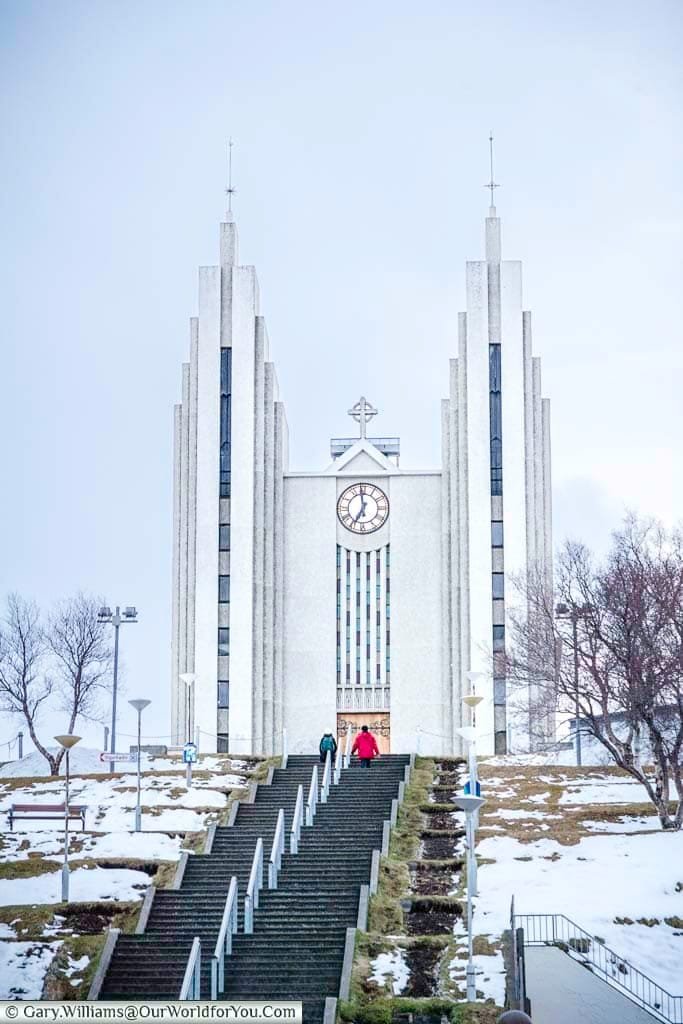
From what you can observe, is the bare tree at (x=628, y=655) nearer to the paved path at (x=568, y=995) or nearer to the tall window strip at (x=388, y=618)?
the paved path at (x=568, y=995)

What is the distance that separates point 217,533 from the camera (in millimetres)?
57469

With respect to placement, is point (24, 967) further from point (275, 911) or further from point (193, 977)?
point (275, 911)

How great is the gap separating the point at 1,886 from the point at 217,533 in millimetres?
26670

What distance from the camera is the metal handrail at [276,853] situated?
29953 millimetres

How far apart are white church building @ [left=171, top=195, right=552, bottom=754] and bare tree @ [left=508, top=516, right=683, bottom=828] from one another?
14827 mm

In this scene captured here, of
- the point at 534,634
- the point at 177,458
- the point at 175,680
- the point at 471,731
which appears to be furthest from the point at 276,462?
the point at 471,731

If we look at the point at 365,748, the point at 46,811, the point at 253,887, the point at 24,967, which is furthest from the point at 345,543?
the point at 24,967

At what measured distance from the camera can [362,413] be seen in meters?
60.4

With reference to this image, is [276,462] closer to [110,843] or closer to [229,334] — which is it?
[229,334]

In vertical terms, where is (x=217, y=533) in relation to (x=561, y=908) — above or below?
above

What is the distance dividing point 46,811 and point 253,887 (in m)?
9.19

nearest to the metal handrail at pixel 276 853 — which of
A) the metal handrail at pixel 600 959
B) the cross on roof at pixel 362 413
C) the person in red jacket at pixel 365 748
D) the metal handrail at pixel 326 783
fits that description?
the metal handrail at pixel 326 783

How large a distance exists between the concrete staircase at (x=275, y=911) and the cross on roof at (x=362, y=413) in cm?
2530

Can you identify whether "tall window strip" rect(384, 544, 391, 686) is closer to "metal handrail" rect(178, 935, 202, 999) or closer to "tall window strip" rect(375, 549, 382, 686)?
"tall window strip" rect(375, 549, 382, 686)
